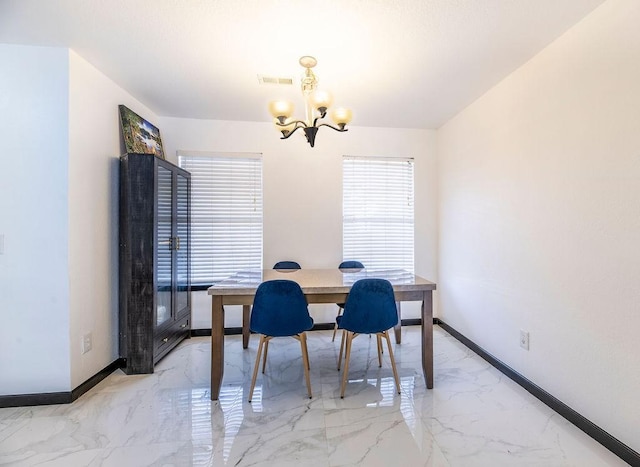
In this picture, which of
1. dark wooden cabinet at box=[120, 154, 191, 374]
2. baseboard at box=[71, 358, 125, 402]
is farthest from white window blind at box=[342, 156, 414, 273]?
baseboard at box=[71, 358, 125, 402]

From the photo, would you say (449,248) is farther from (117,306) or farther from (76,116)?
(76,116)

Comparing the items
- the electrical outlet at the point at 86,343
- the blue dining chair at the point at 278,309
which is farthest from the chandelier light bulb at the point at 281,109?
the electrical outlet at the point at 86,343

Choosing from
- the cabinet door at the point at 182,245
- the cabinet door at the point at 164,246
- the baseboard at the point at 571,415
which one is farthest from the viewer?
the cabinet door at the point at 182,245

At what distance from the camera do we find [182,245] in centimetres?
307

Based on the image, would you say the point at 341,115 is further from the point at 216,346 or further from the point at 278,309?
the point at 216,346

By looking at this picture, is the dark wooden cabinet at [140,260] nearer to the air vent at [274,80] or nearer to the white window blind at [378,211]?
the air vent at [274,80]

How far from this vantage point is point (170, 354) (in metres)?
2.84

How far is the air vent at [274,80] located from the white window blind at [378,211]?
1.28m

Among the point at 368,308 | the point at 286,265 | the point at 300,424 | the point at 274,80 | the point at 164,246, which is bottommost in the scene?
the point at 300,424

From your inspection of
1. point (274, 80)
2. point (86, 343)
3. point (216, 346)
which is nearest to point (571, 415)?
point (216, 346)

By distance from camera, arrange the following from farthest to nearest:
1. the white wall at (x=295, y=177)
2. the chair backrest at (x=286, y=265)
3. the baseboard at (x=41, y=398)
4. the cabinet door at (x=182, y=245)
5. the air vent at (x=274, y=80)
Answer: the white wall at (x=295, y=177) < the chair backrest at (x=286, y=265) < the cabinet door at (x=182, y=245) < the air vent at (x=274, y=80) < the baseboard at (x=41, y=398)

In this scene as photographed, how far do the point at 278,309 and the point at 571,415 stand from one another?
1991 mm

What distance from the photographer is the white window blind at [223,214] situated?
3.39 meters

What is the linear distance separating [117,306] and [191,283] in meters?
0.86
